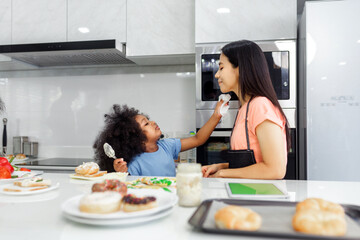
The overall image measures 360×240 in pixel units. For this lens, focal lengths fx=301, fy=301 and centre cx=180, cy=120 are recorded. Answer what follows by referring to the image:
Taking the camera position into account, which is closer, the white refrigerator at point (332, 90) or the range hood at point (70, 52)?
the white refrigerator at point (332, 90)

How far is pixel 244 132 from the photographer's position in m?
1.29

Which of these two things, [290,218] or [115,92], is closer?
[290,218]

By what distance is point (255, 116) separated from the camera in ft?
4.00

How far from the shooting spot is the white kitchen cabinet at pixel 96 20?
2.32 m

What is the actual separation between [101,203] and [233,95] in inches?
63.1

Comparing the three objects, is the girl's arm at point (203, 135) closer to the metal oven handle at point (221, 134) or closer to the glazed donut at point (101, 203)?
the metal oven handle at point (221, 134)

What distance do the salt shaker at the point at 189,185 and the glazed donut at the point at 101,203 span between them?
0.18m

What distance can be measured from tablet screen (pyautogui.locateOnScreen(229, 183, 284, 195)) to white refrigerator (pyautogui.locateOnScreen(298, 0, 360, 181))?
40.0 inches

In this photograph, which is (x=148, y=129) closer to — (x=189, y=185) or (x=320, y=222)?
(x=189, y=185)

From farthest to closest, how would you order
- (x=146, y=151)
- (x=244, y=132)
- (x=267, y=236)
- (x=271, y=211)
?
(x=146, y=151) < (x=244, y=132) < (x=271, y=211) < (x=267, y=236)

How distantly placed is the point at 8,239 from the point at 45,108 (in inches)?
100

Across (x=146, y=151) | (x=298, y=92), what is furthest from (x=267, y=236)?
(x=298, y=92)

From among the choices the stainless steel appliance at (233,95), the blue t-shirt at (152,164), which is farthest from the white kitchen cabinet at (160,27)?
the blue t-shirt at (152,164)

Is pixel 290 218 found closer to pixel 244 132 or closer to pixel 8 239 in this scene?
pixel 8 239
